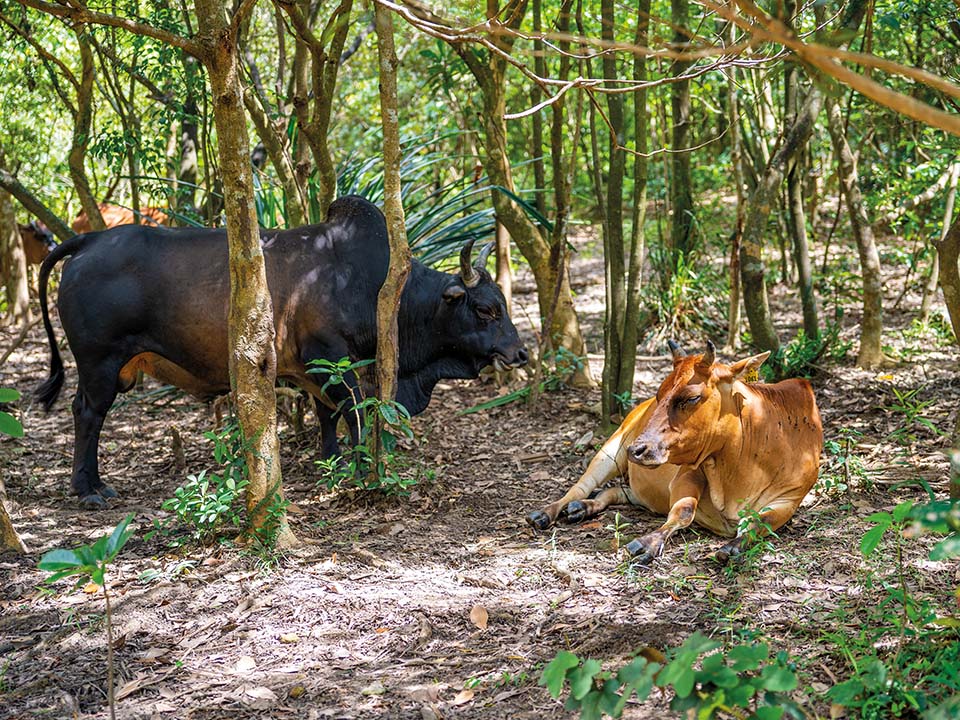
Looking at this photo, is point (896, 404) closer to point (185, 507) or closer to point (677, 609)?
point (677, 609)

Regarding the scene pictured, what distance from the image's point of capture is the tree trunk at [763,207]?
22.3ft

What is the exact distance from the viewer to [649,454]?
4707mm

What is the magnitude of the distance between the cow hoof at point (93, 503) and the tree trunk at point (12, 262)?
522 cm

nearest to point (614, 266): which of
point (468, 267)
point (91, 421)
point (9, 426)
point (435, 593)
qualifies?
point (468, 267)

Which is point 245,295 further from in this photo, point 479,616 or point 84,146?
point 84,146

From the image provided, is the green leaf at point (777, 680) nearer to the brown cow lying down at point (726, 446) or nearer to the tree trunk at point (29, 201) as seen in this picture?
the brown cow lying down at point (726, 446)

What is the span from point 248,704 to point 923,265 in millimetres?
8502

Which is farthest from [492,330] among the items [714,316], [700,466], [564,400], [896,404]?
[714,316]

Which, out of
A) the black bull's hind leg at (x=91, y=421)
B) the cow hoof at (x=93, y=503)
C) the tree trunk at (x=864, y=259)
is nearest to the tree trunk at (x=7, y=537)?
the cow hoof at (x=93, y=503)

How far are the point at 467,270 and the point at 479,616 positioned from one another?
2.94 meters

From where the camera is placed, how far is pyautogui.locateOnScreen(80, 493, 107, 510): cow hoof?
589cm

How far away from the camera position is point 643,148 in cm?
594

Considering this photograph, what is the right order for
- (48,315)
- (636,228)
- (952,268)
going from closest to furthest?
(952,268) < (636,228) < (48,315)

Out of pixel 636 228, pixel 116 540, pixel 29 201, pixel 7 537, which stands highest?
pixel 29 201
